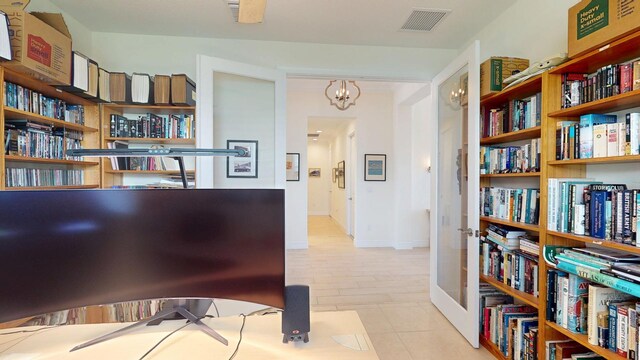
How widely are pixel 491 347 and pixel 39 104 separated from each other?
155 inches

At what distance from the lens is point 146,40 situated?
9.89ft

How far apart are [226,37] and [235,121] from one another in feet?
3.04

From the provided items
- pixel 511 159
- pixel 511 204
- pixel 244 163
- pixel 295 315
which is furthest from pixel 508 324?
pixel 244 163

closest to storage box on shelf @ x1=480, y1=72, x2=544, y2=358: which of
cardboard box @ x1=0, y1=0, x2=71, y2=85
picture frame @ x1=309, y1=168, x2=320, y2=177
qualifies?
cardboard box @ x1=0, y1=0, x2=71, y2=85

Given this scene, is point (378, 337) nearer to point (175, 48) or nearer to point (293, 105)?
point (175, 48)

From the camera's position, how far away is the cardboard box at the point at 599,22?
1.34 meters

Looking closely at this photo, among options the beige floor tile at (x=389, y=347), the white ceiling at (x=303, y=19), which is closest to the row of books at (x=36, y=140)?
the white ceiling at (x=303, y=19)

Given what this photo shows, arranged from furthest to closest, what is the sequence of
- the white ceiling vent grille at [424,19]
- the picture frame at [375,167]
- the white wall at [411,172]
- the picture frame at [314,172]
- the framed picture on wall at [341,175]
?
the picture frame at [314,172], the framed picture on wall at [341,175], the picture frame at [375,167], the white wall at [411,172], the white ceiling vent grille at [424,19]

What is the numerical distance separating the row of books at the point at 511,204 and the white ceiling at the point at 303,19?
1543mm

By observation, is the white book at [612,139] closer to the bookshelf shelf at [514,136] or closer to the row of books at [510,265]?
the bookshelf shelf at [514,136]

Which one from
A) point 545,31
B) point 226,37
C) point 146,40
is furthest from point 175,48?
point 545,31

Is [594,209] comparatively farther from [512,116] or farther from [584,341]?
[512,116]

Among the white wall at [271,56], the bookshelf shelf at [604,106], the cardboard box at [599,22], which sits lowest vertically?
the bookshelf shelf at [604,106]

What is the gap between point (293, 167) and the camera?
588cm
